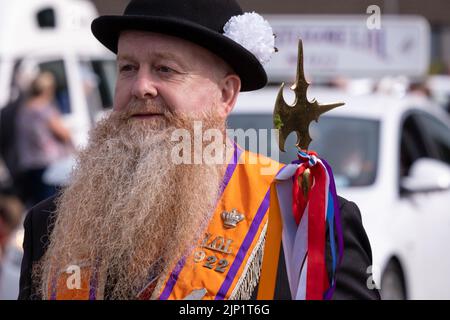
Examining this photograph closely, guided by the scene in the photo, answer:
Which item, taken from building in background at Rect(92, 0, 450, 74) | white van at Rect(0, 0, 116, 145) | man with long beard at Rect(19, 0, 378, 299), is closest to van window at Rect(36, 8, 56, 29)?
white van at Rect(0, 0, 116, 145)

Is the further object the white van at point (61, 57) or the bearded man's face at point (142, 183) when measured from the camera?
the white van at point (61, 57)

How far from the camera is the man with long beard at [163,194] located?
2.86 m

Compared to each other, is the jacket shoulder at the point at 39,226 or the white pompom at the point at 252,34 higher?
the white pompom at the point at 252,34

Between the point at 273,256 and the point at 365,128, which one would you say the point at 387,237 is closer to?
the point at 365,128

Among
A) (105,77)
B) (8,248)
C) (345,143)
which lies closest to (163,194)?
(345,143)

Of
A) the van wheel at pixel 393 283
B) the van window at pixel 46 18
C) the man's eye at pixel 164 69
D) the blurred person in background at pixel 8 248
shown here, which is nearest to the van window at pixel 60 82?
the van window at pixel 46 18

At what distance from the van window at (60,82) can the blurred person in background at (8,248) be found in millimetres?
1757

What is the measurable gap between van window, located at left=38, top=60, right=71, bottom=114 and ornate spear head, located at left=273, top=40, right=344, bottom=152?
867 cm

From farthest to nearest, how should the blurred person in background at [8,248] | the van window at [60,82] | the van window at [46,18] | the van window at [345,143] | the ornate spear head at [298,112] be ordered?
the van window at [46,18] < the van window at [60,82] < the blurred person in background at [8,248] < the van window at [345,143] < the ornate spear head at [298,112]

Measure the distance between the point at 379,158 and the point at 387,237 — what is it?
0.60m

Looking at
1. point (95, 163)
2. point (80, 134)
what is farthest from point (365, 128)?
point (80, 134)

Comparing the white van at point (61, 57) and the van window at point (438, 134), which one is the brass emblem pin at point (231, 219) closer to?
the van window at point (438, 134)

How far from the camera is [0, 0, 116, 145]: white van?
11305 mm

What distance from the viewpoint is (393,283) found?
614 centimetres
